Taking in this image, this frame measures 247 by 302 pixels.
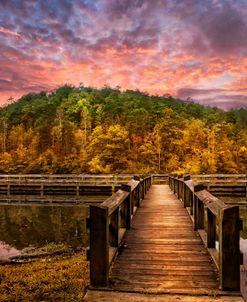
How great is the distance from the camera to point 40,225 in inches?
671

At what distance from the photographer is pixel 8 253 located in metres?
11.6

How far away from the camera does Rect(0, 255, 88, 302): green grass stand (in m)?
6.53

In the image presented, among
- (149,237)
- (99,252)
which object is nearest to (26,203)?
(149,237)

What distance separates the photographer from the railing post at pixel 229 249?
3.76 metres

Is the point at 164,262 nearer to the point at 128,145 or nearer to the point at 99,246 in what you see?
the point at 99,246

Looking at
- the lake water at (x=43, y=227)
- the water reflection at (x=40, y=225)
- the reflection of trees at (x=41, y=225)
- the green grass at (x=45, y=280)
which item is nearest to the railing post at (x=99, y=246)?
the green grass at (x=45, y=280)

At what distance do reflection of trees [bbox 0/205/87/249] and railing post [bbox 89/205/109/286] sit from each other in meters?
8.87

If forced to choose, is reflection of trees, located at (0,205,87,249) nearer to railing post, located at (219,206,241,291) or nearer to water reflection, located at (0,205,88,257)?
water reflection, located at (0,205,88,257)

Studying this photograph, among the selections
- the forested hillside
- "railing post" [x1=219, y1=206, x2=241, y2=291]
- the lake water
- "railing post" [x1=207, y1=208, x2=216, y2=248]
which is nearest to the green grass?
the lake water

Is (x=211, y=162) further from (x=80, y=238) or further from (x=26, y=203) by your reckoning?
(x=80, y=238)

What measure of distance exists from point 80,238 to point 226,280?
1030 cm

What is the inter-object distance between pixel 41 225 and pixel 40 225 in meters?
0.05

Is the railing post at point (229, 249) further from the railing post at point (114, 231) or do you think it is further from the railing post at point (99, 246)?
the railing post at point (114, 231)

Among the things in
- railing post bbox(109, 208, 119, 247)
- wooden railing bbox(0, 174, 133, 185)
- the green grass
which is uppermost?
railing post bbox(109, 208, 119, 247)
